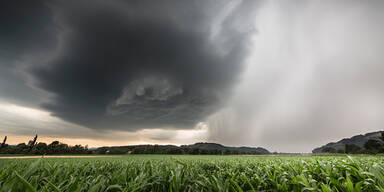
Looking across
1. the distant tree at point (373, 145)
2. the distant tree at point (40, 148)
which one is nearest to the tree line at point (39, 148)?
the distant tree at point (40, 148)

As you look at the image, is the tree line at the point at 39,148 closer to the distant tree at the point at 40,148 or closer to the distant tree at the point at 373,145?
the distant tree at the point at 40,148

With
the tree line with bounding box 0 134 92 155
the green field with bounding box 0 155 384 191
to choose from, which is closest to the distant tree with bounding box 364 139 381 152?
the green field with bounding box 0 155 384 191

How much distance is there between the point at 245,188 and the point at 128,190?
1.73 meters

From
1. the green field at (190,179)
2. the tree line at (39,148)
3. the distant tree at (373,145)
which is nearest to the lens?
the green field at (190,179)

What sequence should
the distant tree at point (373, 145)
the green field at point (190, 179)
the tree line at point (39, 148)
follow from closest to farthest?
the green field at point (190, 179) < the distant tree at point (373, 145) < the tree line at point (39, 148)

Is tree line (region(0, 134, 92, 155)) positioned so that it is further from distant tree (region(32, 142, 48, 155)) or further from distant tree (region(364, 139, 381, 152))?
distant tree (region(364, 139, 381, 152))

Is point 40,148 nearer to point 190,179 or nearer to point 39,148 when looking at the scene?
point 39,148

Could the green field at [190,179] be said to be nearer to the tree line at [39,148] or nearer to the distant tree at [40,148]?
the tree line at [39,148]

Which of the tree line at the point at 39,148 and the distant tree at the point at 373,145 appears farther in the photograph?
the tree line at the point at 39,148

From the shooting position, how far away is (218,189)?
1.74 meters

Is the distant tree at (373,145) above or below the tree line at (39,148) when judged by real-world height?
above

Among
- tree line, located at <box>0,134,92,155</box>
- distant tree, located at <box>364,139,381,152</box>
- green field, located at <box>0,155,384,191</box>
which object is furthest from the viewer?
tree line, located at <box>0,134,92,155</box>

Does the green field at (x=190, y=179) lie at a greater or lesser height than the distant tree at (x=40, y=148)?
greater

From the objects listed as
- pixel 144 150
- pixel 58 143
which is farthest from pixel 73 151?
pixel 144 150
